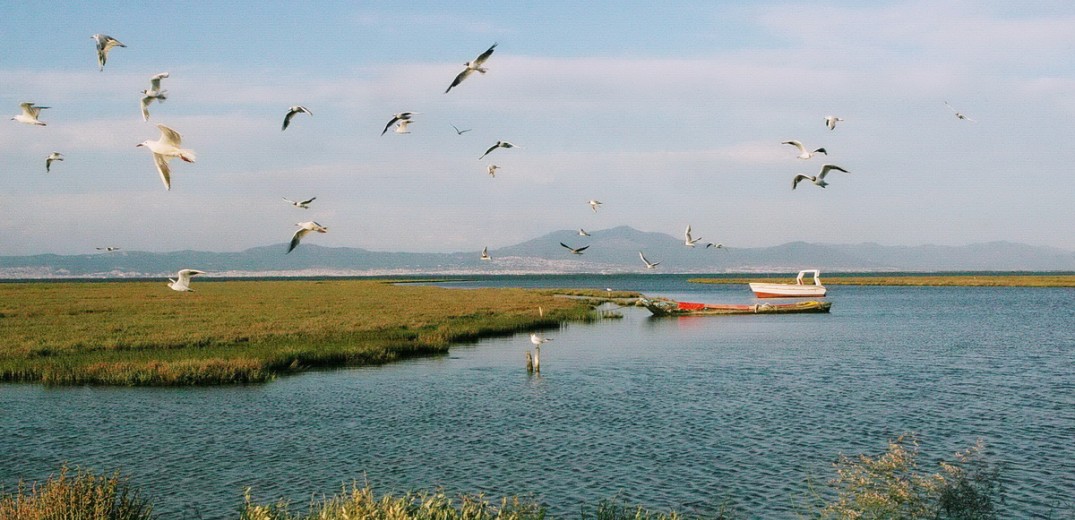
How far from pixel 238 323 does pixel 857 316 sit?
57224mm

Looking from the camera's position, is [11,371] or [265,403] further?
[11,371]

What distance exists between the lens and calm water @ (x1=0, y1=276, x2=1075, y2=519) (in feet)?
63.4

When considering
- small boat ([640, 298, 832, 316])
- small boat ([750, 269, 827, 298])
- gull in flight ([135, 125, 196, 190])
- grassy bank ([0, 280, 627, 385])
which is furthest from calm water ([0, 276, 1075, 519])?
small boat ([750, 269, 827, 298])

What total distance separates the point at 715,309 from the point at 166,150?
2862 inches

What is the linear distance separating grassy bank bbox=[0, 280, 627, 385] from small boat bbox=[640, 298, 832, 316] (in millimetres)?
7699

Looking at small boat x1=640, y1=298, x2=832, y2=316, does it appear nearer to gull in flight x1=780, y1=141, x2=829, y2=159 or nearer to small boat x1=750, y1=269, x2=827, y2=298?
small boat x1=750, y1=269, x2=827, y2=298

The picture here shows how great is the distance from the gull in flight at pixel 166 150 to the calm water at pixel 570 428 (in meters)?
7.57

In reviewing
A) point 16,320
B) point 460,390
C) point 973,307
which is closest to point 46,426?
point 460,390

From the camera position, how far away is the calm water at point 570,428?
19.3 metres

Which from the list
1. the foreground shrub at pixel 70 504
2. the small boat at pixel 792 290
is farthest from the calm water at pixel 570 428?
the small boat at pixel 792 290

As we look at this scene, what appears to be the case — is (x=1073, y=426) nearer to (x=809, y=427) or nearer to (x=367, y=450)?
(x=809, y=427)

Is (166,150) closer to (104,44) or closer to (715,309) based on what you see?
(104,44)

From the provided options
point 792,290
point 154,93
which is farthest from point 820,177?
point 792,290

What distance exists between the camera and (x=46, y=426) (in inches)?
1006
